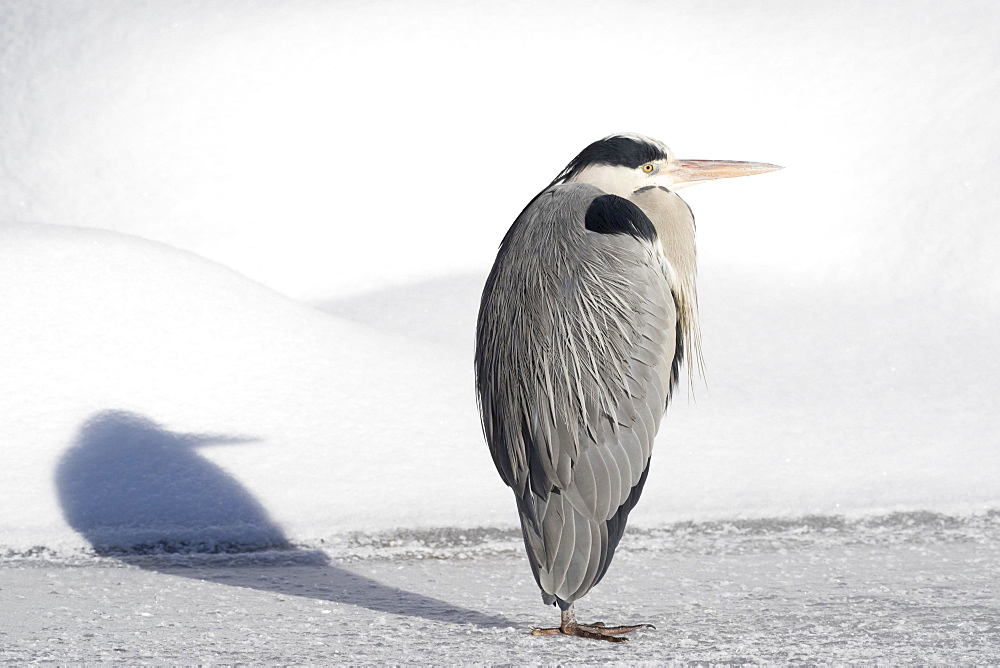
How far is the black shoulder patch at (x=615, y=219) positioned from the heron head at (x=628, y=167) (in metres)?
0.15

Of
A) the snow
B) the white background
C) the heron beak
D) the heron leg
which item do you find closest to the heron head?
the heron beak

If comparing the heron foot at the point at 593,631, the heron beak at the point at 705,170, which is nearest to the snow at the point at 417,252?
the heron foot at the point at 593,631

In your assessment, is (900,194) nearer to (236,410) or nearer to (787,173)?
(787,173)

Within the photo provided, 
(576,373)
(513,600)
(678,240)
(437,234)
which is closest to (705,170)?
(678,240)

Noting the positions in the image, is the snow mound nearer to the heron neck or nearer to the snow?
the snow

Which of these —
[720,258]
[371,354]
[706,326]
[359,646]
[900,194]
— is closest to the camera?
[359,646]

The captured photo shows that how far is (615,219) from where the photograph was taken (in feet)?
9.80

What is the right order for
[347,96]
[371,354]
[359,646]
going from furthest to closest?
1. [347,96]
2. [371,354]
3. [359,646]

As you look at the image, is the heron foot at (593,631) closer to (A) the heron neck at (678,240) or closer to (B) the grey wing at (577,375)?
(B) the grey wing at (577,375)

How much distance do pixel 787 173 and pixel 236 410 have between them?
21.3 feet

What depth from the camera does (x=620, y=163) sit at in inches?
124

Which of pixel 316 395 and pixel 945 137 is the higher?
pixel 945 137

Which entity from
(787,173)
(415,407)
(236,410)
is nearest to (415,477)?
(415,407)

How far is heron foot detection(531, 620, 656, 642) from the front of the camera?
295cm
